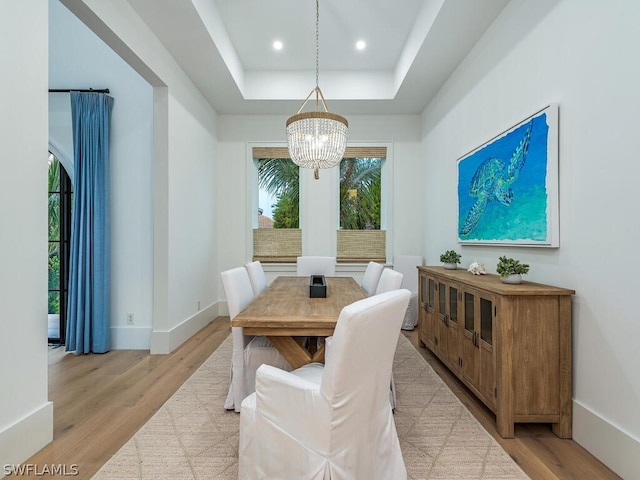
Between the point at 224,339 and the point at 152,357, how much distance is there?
0.78 m

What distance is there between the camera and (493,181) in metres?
2.79

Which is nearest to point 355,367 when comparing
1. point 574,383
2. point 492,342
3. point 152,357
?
point 492,342

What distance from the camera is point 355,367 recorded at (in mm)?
1226

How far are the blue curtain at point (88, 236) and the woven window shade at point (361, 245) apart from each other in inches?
119

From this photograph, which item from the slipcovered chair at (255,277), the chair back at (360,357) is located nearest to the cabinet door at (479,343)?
the chair back at (360,357)

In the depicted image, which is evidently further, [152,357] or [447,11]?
[152,357]

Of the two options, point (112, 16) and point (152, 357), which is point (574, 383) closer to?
point (152, 357)

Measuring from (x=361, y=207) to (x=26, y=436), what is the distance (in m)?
4.40

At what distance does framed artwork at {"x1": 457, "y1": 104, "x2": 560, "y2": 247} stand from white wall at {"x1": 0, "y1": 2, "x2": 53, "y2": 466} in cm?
300

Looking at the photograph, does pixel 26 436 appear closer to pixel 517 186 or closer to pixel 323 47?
pixel 517 186

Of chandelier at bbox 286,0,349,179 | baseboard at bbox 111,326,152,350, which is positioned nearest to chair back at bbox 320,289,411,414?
chandelier at bbox 286,0,349,179

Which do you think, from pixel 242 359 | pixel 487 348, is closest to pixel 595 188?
pixel 487 348

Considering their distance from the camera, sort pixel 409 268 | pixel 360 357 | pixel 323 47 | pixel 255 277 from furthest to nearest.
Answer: pixel 409 268 < pixel 323 47 < pixel 255 277 < pixel 360 357

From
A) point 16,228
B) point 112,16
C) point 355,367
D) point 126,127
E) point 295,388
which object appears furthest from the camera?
point 126,127
